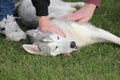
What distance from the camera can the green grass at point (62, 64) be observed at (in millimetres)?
3754

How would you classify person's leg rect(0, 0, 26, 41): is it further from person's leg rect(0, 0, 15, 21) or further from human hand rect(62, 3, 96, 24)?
human hand rect(62, 3, 96, 24)

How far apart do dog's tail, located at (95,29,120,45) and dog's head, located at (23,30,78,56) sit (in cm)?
38

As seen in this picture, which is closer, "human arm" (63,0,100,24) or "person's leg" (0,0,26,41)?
"human arm" (63,0,100,24)

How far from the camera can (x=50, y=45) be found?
159 inches

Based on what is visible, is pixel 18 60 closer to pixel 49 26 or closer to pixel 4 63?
pixel 4 63

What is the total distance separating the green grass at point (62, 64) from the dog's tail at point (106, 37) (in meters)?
0.06

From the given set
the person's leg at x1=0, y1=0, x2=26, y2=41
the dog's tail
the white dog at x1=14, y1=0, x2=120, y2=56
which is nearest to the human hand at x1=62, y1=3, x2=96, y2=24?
the white dog at x1=14, y1=0, x2=120, y2=56

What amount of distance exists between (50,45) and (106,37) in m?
0.70

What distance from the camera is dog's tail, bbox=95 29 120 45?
4.33 metres

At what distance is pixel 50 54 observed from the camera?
13.6ft

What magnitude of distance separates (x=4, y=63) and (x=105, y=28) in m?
1.45

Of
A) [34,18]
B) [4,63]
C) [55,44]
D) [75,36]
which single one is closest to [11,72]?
[4,63]

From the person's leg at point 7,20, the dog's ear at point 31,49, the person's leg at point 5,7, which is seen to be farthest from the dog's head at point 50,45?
the person's leg at point 5,7

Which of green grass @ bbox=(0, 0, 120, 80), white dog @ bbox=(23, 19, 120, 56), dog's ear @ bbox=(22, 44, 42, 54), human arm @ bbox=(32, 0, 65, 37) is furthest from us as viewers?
dog's ear @ bbox=(22, 44, 42, 54)
